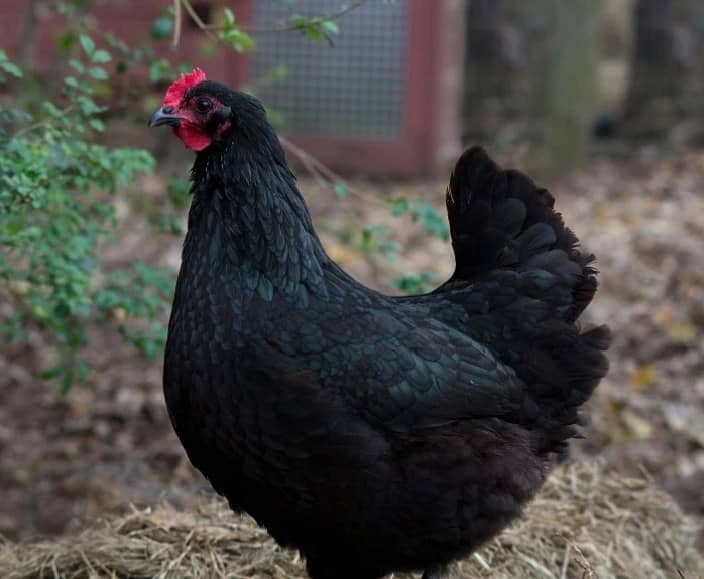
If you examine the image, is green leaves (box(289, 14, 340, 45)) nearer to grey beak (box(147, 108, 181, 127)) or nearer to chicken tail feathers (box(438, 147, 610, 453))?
chicken tail feathers (box(438, 147, 610, 453))

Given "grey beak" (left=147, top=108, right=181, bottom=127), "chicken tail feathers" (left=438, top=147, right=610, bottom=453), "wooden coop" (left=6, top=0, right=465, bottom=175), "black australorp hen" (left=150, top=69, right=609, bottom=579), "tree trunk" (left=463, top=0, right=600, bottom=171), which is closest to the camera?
"black australorp hen" (left=150, top=69, right=609, bottom=579)

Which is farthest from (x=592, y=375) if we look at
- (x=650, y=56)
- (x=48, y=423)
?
(x=650, y=56)

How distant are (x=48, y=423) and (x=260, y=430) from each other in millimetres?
3250

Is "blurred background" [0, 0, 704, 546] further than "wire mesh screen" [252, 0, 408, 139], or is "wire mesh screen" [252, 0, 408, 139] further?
"wire mesh screen" [252, 0, 408, 139]

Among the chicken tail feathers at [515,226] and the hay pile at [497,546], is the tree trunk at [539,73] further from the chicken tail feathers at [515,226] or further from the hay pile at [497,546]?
the chicken tail feathers at [515,226]

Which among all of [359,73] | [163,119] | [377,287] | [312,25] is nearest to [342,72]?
[359,73]

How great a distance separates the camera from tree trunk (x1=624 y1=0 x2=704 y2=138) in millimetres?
11961

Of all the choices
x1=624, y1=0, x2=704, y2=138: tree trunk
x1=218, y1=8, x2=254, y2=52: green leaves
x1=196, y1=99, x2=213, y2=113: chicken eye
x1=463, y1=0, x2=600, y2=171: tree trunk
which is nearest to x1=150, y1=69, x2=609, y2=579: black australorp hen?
x1=196, y1=99, x2=213, y2=113: chicken eye

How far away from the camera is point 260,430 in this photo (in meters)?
3.04

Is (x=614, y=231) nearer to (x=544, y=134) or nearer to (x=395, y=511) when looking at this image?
(x=544, y=134)

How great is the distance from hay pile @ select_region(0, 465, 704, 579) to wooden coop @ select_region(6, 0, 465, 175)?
6.32m

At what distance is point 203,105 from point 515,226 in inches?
46.9

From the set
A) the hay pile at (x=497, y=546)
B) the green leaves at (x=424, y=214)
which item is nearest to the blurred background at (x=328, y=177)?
the green leaves at (x=424, y=214)

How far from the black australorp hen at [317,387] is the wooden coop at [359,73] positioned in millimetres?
6796
